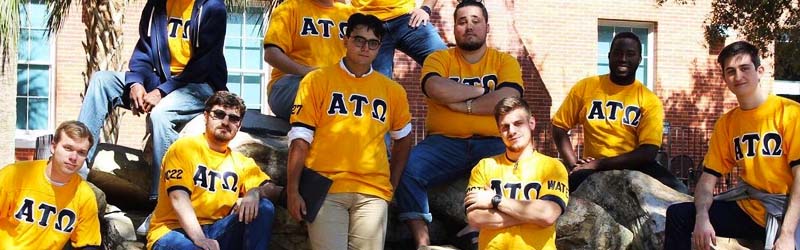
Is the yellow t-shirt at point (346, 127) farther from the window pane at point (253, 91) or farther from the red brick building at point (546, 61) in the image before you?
the window pane at point (253, 91)

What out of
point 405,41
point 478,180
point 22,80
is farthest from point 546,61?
point 478,180

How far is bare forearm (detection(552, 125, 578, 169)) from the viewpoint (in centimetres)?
731

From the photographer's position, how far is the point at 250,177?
5.95 m

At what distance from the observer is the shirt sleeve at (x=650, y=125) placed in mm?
7070

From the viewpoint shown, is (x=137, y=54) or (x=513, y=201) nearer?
(x=513, y=201)

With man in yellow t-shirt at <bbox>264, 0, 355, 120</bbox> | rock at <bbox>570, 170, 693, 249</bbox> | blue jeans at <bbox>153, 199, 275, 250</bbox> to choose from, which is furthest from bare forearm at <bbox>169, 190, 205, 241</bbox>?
rock at <bbox>570, 170, 693, 249</bbox>

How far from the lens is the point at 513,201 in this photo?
531 centimetres

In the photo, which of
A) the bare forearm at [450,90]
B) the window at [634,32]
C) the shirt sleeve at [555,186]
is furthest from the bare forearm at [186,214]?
the window at [634,32]

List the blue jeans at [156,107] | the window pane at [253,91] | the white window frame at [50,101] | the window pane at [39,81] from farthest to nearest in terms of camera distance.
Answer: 1. the window pane at [253,91]
2. the window pane at [39,81]
3. the white window frame at [50,101]
4. the blue jeans at [156,107]

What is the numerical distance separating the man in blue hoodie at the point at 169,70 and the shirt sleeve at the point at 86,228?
88cm

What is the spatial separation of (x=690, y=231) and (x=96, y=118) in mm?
3798

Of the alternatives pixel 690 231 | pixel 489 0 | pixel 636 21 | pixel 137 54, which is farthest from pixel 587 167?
pixel 636 21

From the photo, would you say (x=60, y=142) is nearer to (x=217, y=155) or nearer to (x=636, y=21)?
(x=217, y=155)

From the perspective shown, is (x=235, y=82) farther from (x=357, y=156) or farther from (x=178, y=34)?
(x=357, y=156)
